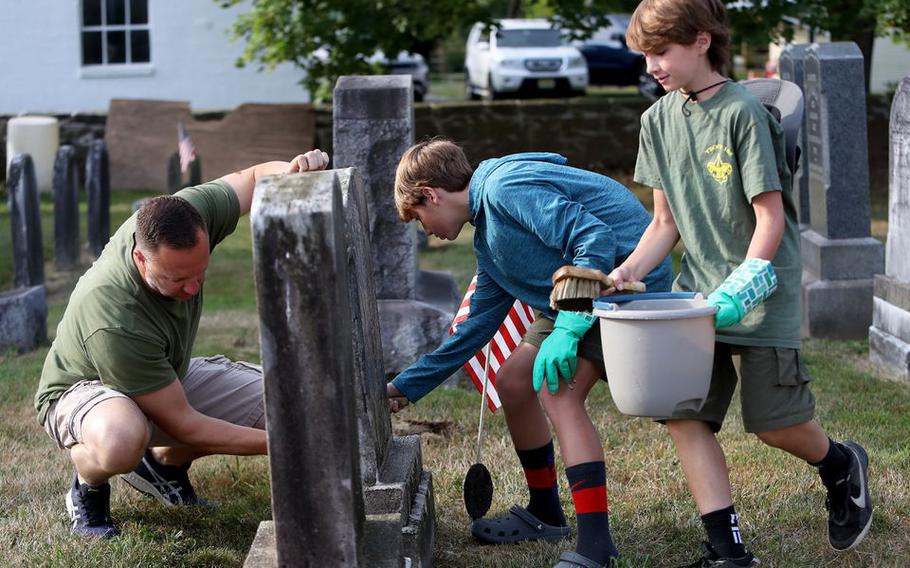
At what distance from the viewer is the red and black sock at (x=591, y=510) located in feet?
10.7

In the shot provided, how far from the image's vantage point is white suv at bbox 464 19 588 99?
2130 cm

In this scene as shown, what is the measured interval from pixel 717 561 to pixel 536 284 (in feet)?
3.12

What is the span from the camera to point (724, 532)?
3.21 meters

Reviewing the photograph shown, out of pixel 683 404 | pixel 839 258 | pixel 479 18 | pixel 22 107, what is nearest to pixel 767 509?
pixel 683 404

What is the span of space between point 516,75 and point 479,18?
8.95 metres

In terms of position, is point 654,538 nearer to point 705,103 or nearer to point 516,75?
point 705,103

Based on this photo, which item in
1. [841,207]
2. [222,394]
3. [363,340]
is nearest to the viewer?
[363,340]

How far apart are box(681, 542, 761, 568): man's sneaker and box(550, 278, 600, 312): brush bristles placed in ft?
2.79

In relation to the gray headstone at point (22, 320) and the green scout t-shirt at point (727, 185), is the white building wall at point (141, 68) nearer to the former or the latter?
the gray headstone at point (22, 320)

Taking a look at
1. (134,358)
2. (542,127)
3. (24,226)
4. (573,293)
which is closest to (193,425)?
(134,358)

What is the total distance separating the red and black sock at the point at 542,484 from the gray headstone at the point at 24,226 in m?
4.93

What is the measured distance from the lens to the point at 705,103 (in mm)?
3105

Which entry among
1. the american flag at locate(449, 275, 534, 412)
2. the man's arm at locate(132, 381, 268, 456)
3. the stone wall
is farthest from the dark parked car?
the man's arm at locate(132, 381, 268, 456)

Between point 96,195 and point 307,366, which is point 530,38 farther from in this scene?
point 307,366
